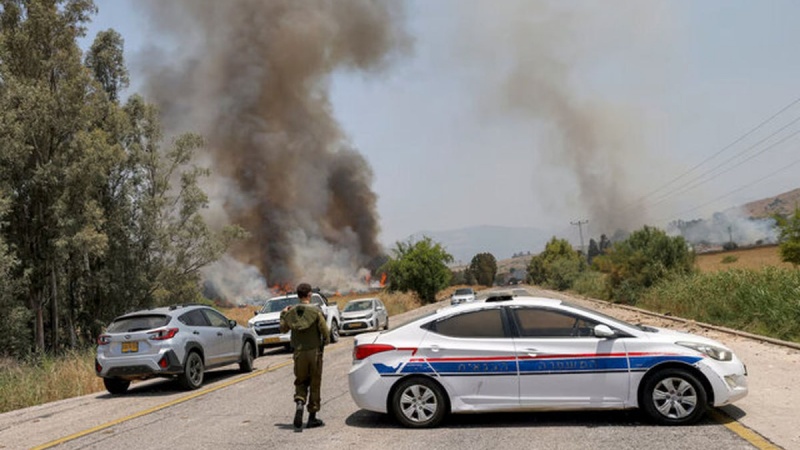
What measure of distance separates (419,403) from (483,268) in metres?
133

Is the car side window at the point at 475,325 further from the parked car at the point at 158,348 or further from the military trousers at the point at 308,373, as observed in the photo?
the parked car at the point at 158,348

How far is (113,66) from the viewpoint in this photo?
29172mm

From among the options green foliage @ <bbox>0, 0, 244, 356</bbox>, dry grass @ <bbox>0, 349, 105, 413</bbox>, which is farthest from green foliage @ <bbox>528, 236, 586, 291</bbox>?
dry grass @ <bbox>0, 349, 105, 413</bbox>

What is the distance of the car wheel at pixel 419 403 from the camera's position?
7.09 metres

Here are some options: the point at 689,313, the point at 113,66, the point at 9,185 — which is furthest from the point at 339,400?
the point at 113,66

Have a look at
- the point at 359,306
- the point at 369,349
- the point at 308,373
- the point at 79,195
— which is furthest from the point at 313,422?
the point at 79,195

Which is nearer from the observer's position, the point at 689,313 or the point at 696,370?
the point at 696,370

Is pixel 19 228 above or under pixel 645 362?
above

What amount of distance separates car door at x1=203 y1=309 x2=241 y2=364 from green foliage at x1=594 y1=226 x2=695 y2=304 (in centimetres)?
2323

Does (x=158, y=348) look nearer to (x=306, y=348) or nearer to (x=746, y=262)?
(x=306, y=348)

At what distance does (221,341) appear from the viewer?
12812 mm

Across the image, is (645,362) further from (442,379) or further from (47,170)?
(47,170)

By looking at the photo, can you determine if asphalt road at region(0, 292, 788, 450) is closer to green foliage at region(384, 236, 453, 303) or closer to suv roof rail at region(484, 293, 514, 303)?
suv roof rail at region(484, 293, 514, 303)

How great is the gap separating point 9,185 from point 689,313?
23.2 meters
